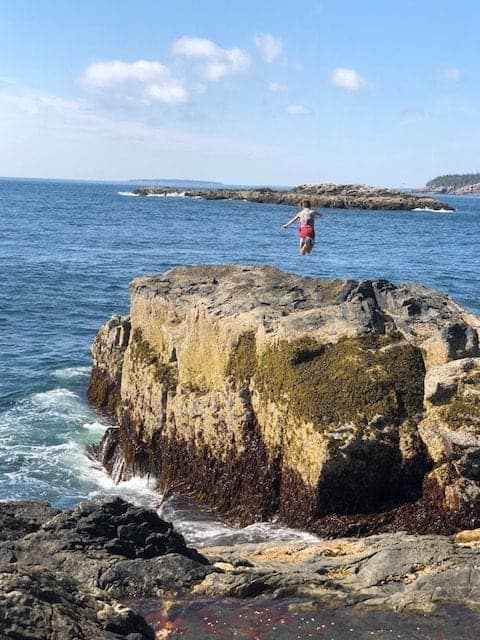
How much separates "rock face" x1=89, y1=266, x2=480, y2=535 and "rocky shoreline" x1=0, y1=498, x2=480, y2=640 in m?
1.23

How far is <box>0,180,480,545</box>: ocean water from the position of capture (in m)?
17.5

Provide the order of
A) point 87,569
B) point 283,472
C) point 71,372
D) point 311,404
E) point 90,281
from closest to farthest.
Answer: point 87,569 < point 311,404 < point 283,472 < point 71,372 < point 90,281

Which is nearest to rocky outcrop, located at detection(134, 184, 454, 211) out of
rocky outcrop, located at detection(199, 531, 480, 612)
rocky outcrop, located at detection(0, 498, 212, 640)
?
rocky outcrop, located at detection(199, 531, 480, 612)

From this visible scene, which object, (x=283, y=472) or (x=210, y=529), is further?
(x=210, y=529)

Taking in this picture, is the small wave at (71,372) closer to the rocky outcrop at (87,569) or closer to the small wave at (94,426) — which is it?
the small wave at (94,426)

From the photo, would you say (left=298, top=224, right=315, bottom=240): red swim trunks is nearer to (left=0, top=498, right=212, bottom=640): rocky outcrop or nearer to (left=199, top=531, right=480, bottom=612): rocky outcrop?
(left=199, top=531, right=480, bottom=612): rocky outcrop

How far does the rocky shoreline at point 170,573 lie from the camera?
7.66 meters

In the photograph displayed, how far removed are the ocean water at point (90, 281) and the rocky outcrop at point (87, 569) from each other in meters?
2.83

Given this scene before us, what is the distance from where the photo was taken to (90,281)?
42625 millimetres

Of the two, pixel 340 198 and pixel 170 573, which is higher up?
pixel 340 198

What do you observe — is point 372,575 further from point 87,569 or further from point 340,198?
point 340,198

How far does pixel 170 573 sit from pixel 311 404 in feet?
13.9

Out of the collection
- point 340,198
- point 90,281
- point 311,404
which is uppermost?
point 340,198

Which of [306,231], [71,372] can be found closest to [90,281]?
[71,372]
